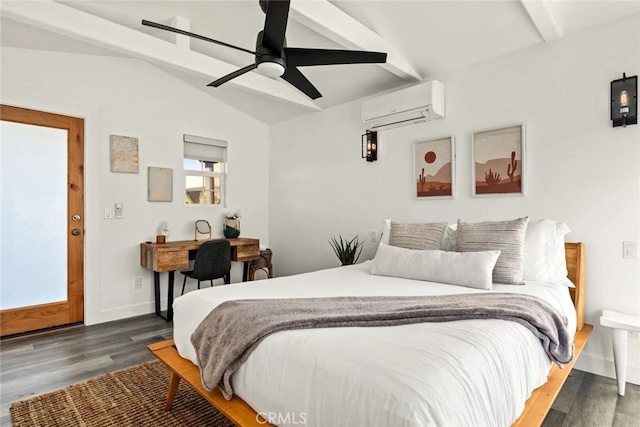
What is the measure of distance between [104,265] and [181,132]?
1.74 meters

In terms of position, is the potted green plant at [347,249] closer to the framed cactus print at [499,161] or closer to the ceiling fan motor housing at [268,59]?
the framed cactus print at [499,161]

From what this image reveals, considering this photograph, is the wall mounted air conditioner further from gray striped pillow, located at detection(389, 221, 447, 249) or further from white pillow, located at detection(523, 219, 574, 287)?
white pillow, located at detection(523, 219, 574, 287)

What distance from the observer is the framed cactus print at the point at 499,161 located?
2760mm

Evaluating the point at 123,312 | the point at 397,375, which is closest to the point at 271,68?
the point at 397,375

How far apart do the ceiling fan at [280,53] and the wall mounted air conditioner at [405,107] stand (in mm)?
1121

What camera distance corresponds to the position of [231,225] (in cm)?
454

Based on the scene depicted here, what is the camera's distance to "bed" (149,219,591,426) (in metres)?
0.99

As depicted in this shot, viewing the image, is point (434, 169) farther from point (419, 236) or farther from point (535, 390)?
point (535, 390)

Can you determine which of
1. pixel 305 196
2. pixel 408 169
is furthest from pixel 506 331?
pixel 305 196

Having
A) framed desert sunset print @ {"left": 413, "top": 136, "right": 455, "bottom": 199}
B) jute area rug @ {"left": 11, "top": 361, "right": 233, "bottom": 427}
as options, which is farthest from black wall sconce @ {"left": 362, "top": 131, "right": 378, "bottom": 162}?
jute area rug @ {"left": 11, "top": 361, "right": 233, "bottom": 427}

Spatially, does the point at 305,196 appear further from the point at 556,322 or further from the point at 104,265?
the point at 556,322

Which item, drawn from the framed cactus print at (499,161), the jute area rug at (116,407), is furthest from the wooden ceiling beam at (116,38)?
the jute area rug at (116,407)

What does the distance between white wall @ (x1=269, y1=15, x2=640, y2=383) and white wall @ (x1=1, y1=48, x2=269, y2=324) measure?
227 cm

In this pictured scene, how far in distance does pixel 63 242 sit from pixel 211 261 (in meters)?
1.42
